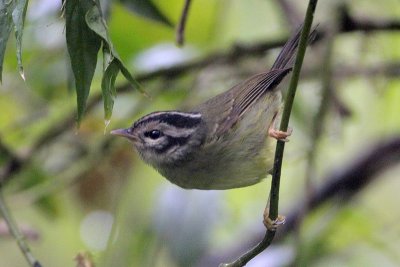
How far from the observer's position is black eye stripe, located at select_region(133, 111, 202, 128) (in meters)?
3.42

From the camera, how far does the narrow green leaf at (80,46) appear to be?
2.29 meters

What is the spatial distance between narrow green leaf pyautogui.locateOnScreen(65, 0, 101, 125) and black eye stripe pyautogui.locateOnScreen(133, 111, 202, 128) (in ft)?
3.65

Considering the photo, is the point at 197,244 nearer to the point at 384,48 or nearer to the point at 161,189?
the point at 161,189

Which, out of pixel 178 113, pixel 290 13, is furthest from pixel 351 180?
pixel 178 113

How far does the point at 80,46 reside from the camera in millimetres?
2297

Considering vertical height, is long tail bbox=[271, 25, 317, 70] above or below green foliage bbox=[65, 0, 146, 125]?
below

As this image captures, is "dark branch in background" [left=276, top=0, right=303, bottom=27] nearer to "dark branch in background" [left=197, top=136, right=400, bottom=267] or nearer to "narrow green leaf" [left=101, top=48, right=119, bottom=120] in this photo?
"dark branch in background" [left=197, top=136, right=400, bottom=267]

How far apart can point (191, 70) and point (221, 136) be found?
1097 mm

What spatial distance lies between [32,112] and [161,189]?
930mm

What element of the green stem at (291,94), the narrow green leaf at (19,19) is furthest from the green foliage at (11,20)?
the green stem at (291,94)

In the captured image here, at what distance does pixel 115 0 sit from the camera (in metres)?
3.35

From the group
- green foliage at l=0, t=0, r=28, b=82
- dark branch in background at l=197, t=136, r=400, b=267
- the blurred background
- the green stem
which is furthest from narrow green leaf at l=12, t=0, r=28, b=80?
dark branch in background at l=197, t=136, r=400, b=267

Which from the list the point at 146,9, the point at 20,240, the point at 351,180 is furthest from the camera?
the point at 351,180

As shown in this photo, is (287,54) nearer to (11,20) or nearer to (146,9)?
(146,9)
